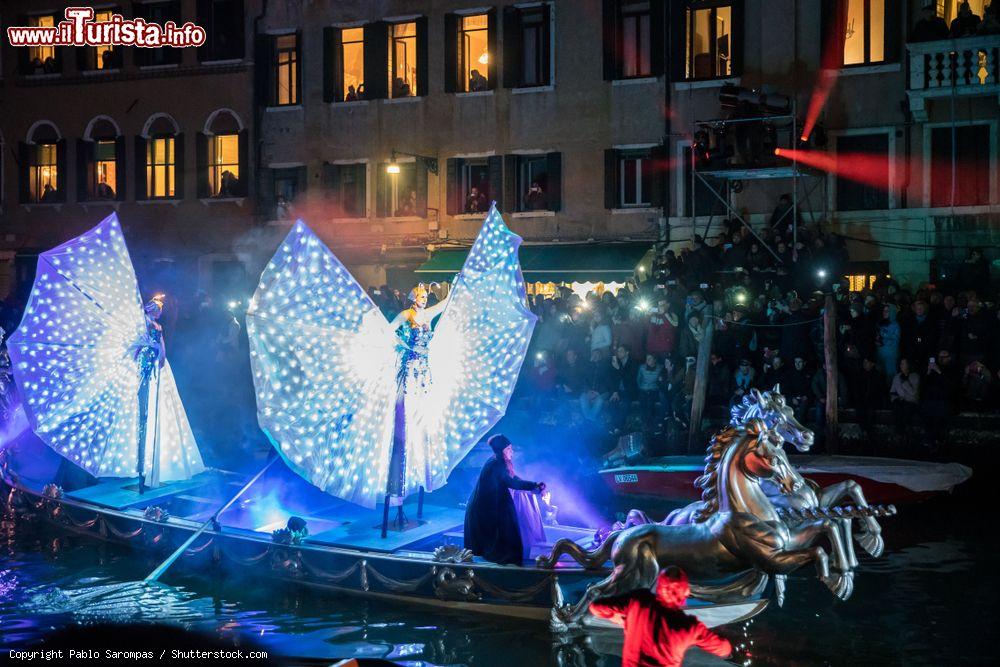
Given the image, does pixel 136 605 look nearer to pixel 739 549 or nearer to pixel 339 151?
pixel 739 549

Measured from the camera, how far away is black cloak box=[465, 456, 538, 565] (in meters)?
11.2

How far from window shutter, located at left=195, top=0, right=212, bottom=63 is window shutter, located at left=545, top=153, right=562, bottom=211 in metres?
10.5

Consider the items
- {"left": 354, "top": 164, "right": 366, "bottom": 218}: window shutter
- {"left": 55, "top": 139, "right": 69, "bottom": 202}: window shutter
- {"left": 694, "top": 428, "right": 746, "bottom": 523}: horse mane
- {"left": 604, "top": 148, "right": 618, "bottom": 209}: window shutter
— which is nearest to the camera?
{"left": 694, "top": 428, "right": 746, "bottom": 523}: horse mane

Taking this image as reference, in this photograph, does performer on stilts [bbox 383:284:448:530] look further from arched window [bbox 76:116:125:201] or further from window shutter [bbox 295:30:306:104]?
arched window [bbox 76:116:125:201]

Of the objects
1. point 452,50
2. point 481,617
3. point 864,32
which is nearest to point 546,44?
point 452,50

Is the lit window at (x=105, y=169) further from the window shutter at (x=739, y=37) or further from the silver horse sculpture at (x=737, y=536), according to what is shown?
the silver horse sculpture at (x=737, y=536)

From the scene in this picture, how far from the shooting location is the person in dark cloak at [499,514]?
1122 centimetres

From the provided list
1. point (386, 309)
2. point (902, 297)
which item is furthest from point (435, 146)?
point (902, 297)

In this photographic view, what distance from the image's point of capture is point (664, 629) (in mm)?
6980

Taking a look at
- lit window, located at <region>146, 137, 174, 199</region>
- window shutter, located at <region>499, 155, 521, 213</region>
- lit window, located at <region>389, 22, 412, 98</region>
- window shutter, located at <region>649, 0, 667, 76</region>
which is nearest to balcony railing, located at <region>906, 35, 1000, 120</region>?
window shutter, located at <region>649, 0, 667, 76</region>

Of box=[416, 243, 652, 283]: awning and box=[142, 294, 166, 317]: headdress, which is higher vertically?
box=[416, 243, 652, 283]: awning

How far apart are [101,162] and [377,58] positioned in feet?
30.8

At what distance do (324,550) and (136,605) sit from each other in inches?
88.0

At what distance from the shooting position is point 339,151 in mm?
28938
